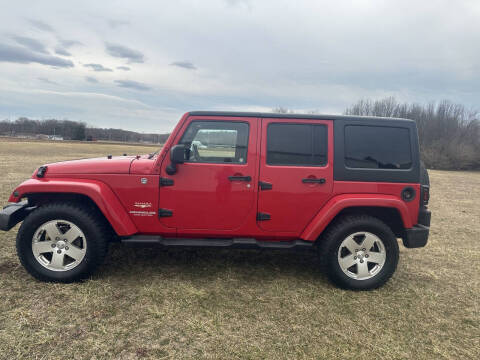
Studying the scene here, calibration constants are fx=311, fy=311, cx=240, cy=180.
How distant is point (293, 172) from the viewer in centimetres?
343

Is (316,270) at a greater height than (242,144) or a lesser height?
lesser

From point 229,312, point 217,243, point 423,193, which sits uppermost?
point 423,193

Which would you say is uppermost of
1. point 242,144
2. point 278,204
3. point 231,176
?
point 242,144

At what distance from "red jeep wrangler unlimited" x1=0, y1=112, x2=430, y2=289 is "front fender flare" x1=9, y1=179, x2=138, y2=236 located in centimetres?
1

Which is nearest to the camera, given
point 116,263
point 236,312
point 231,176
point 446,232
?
point 236,312

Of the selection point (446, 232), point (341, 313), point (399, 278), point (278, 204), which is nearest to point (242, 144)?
point (278, 204)

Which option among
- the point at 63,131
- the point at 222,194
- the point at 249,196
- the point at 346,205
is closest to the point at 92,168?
the point at 222,194

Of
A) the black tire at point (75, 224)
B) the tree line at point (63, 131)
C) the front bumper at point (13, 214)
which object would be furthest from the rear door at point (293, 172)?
the tree line at point (63, 131)

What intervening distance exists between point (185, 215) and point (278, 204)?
3.41 ft

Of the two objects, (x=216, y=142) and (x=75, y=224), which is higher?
(x=216, y=142)

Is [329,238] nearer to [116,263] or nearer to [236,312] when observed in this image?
[236,312]

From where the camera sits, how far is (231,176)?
134 inches

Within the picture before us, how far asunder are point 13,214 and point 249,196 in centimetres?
255

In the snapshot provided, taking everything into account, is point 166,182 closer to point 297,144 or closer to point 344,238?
point 297,144
